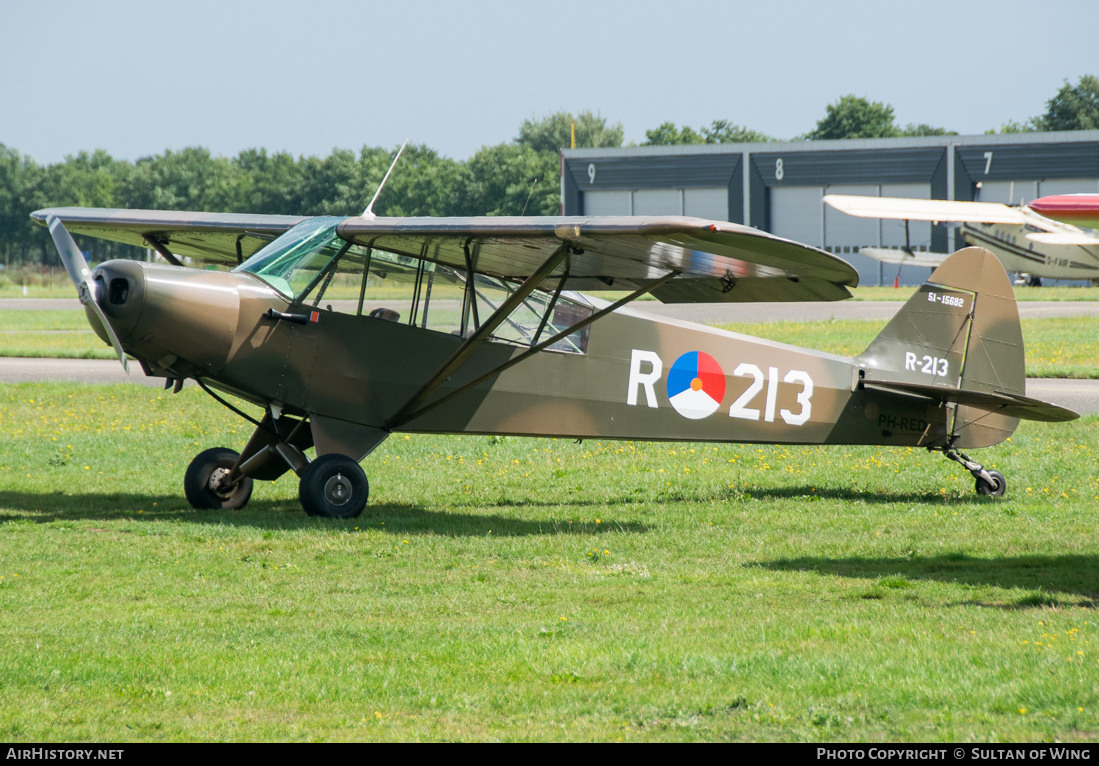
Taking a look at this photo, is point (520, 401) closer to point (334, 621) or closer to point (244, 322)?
point (244, 322)

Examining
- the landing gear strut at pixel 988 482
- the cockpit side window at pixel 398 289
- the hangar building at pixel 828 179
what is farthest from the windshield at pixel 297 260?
the hangar building at pixel 828 179

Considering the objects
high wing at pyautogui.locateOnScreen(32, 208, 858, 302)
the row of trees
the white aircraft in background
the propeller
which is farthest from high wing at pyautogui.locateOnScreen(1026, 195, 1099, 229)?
the row of trees

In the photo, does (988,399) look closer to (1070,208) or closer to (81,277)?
(1070,208)

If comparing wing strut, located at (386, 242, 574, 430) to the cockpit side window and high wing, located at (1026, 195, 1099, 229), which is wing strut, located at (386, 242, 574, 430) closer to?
the cockpit side window

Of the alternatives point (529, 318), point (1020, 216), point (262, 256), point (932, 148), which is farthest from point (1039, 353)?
point (932, 148)

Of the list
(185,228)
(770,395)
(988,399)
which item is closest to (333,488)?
(185,228)

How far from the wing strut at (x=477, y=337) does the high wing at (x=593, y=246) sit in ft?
0.75

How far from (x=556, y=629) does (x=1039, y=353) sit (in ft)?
72.0

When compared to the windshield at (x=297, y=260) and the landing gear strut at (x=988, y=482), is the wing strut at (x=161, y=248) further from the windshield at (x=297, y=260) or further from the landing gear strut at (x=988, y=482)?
the landing gear strut at (x=988, y=482)

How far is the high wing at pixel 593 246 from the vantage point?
328 inches

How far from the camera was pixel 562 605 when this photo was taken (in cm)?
700

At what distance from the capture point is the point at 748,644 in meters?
5.86

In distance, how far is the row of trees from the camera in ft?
290

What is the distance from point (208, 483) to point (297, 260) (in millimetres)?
2427
